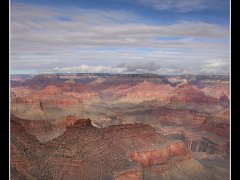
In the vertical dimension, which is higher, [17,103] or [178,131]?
[17,103]

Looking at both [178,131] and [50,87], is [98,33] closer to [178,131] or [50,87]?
[50,87]

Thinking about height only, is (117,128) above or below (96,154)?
above

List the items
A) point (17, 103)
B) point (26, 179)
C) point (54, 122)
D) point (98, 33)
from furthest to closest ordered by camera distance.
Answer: point (54, 122) < point (17, 103) < point (26, 179) < point (98, 33)

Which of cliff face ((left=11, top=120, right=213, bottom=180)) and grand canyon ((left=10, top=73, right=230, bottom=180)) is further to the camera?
cliff face ((left=11, top=120, right=213, bottom=180))
